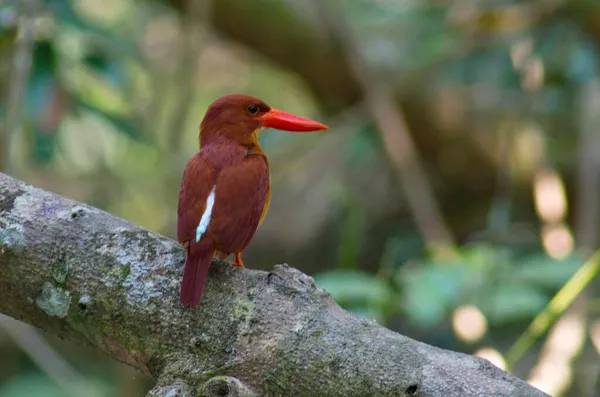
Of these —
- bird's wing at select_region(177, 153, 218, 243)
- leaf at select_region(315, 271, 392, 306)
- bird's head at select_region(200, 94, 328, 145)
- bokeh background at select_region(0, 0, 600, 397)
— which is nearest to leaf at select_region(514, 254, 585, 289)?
bokeh background at select_region(0, 0, 600, 397)

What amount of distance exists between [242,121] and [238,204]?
0.49 m

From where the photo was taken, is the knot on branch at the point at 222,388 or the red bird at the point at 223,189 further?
the red bird at the point at 223,189

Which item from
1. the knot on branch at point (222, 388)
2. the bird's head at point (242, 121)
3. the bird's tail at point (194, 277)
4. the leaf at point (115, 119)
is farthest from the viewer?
the leaf at point (115, 119)

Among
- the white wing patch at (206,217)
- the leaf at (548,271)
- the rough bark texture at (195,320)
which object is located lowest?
the rough bark texture at (195,320)

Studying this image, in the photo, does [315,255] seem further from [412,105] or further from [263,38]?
[263,38]

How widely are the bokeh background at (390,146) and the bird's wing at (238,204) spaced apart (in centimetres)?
45

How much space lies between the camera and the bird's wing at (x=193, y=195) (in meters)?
1.75

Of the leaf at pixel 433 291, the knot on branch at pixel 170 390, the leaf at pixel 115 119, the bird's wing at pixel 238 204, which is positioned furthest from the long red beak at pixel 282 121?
the knot on branch at pixel 170 390

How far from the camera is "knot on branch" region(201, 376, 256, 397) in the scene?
1336 millimetres

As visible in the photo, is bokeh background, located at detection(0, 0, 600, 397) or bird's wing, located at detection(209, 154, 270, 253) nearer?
bird's wing, located at detection(209, 154, 270, 253)

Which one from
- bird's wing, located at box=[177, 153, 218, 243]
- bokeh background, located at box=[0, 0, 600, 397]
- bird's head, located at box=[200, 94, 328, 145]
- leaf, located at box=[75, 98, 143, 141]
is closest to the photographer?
bird's wing, located at box=[177, 153, 218, 243]

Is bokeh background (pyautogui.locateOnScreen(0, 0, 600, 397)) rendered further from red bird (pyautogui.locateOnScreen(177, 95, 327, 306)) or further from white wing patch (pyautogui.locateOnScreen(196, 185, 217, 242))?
white wing patch (pyautogui.locateOnScreen(196, 185, 217, 242))

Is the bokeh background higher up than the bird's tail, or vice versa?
the bokeh background

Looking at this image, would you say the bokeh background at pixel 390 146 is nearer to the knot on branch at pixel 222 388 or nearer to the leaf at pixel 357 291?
the leaf at pixel 357 291
